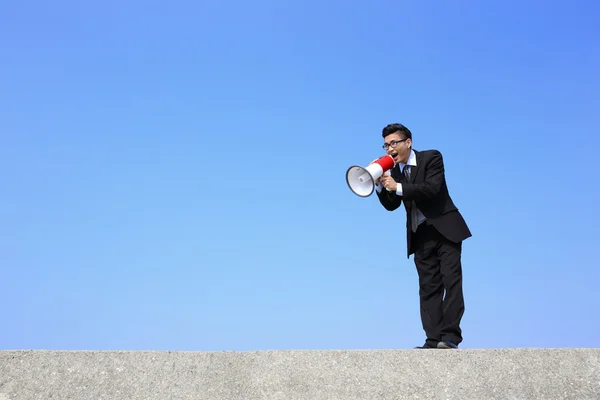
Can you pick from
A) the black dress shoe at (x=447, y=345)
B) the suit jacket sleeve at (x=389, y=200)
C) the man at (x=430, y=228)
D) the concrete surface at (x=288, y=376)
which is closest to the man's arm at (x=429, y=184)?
the man at (x=430, y=228)

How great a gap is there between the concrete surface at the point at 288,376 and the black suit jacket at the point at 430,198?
1.17m

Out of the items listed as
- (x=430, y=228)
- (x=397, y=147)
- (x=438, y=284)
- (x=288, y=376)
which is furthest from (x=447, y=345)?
(x=397, y=147)

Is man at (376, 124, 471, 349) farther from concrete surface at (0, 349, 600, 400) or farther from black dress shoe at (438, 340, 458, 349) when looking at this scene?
concrete surface at (0, 349, 600, 400)

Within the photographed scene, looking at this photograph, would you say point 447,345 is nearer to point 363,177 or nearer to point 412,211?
point 412,211

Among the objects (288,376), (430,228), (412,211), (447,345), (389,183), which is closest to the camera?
(288,376)

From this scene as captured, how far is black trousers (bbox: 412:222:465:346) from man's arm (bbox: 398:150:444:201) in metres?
0.32

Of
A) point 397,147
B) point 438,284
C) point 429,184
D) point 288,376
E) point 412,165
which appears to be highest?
point 397,147

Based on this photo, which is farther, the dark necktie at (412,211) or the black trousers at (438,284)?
the dark necktie at (412,211)

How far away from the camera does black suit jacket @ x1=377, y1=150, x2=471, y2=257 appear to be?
19.2 ft

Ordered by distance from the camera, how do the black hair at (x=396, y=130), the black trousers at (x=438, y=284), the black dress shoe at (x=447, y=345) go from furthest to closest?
the black hair at (x=396, y=130)
the black trousers at (x=438, y=284)
the black dress shoe at (x=447, y=345)

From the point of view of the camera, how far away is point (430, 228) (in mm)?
6008

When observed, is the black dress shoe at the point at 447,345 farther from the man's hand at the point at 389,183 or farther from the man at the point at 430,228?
the man's hand at the point at 389,183

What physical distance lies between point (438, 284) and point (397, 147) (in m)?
1.30

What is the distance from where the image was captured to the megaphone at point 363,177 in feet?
19.6
